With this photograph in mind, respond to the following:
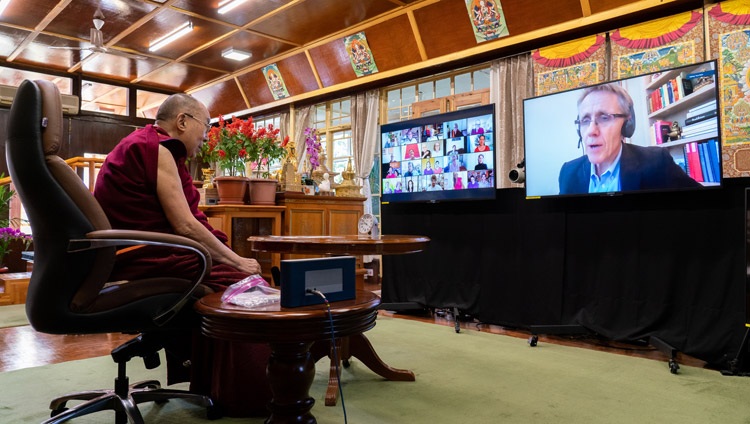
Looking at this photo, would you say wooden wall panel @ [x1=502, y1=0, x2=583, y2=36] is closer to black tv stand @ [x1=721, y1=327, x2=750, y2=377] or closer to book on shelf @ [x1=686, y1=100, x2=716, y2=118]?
book on shelf @ [x1=686, y1=100, x2=716, y2=118]

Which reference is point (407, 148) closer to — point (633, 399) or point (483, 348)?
point (483, 348)

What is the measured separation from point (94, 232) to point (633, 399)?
2.10 m

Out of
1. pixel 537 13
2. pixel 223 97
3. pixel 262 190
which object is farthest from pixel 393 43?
pixel 223 97

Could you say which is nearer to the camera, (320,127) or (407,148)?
(407,148)

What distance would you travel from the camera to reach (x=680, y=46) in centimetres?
372

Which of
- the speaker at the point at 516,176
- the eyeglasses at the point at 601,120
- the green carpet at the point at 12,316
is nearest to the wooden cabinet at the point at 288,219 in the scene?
the speaker at the point at 516,176

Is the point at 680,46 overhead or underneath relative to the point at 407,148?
overhead

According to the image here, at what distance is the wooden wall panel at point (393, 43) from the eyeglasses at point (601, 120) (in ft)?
8.37

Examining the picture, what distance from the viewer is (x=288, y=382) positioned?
1.30 metres

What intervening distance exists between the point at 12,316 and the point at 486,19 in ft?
15.7

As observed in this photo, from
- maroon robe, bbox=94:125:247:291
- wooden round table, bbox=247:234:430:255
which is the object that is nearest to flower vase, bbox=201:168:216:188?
maroon robe, bbox=94:125:247:291

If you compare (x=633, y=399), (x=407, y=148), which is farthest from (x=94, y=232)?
(x=407, y=148)

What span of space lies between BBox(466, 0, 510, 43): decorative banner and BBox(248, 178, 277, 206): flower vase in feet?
8.08

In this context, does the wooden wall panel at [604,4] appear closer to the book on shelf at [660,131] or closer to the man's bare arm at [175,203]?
the book on shelf at [660,131]
